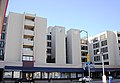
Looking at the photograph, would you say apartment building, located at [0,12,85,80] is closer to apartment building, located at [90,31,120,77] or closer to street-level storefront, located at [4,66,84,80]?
street-level storefront, located at [4,66,84,80]

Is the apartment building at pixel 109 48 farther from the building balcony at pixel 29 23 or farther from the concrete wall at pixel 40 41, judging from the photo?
the building balcony at pixel 29 23

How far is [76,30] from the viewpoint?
209ft

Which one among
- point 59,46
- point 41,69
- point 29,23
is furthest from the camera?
point 59,46

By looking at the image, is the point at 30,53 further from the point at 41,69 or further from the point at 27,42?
the point at 41,69

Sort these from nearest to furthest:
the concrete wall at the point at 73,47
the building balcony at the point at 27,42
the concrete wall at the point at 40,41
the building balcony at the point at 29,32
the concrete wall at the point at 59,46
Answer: the building balcony at the point at 27,42, the concrete wall at the point at 40,41, the building balcony at the point at 29,32, the concrete wall at the point at 59,46, the concrete wall at the point at 73,47

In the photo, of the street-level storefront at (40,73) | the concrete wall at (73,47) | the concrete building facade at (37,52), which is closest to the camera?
the street-level storefront at (40,73)

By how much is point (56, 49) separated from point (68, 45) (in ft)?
25.0

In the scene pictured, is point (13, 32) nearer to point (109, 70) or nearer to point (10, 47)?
point (10, 47)

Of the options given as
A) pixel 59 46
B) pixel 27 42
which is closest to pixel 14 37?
pixel 27 42

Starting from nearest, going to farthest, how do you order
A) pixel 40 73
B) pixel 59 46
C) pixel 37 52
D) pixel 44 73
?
1. pixel 40 73
2. pixel 44 73
3. pixel 37 52
4. pixel 59 46

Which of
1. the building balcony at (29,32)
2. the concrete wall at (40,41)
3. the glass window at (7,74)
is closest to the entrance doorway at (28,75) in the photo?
Result: the glass window at (7,74)

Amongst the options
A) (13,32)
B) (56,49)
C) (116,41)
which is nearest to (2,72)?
(13,32)

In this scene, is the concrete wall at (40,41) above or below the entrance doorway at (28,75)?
above

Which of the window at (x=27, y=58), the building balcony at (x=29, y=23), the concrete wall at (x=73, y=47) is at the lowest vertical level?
the window at (x=27, y=58)
